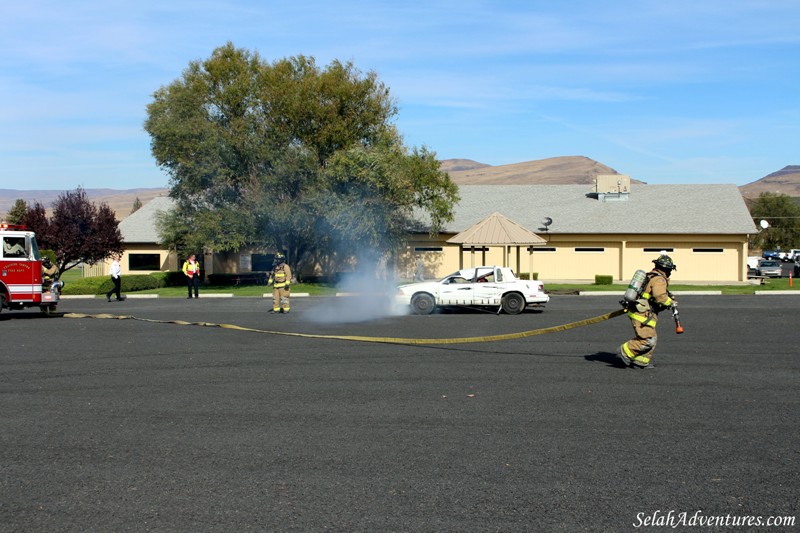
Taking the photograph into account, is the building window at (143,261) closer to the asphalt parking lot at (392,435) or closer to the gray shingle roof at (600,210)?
the gray shingle roof at (600,210)

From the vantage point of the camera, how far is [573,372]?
12.3 m

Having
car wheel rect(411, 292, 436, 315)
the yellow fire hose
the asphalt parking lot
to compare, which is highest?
car wheel rect(411, 292, 436, 315)

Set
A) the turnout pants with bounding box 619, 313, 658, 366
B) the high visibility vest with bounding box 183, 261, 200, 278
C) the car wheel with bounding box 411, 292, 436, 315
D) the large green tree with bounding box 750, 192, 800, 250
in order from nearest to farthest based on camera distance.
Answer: the turnout pants with bounding box 619, 313, 658, 366 < the car wheel with bounding box 411, 292, 436, 315 < the high visibility vest with bounding box 183, 261, 200, 278 < the large green tree with bounding box 750, 192, 800, 250

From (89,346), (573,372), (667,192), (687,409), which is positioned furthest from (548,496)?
(667,192)

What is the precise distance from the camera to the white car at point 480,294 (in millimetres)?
23547

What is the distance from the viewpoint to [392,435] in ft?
27.8

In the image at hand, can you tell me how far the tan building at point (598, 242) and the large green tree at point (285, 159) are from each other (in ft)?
14.0

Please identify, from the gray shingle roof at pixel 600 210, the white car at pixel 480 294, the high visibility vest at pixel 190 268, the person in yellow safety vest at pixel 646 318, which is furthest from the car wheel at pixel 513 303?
the gray shingle roof at pixel 600 210

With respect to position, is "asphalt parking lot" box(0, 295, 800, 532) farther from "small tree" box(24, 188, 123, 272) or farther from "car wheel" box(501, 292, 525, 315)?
"small tree" box(24, 188, 123, 272)

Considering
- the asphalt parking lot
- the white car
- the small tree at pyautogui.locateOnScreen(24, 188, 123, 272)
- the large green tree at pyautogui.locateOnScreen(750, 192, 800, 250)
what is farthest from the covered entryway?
the large green tree at pyautogui.locateOnScreen(750, 192, 800, 250)

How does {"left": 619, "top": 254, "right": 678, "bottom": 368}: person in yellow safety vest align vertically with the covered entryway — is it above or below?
below

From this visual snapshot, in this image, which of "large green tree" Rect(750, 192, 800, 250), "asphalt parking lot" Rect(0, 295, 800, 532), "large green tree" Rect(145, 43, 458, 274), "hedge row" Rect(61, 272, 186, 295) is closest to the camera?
"asphalt parking lot" Rect(0, 295, 800, 532)

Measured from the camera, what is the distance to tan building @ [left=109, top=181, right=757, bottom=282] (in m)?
44.5

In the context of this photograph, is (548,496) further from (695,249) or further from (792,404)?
(695,249)
